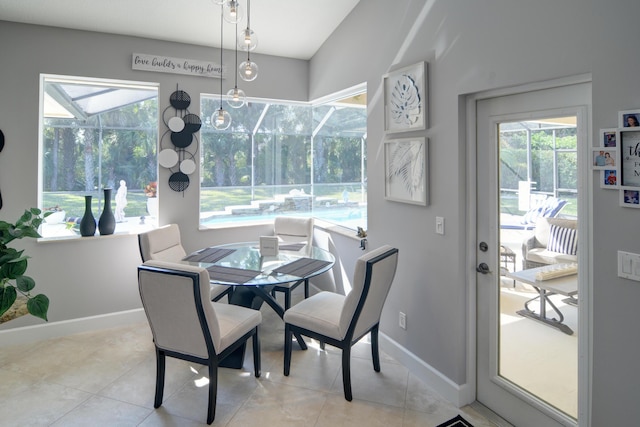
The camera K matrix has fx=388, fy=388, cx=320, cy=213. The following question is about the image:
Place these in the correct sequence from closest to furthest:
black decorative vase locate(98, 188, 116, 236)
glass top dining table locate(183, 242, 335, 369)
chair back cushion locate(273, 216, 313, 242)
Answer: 1. glass top dining table locate(183, 242, 335, 369)
2. black decorative vase locate(98, 188, 116, 236)
3. chair back cushion locate(273, 216, 313, 242)

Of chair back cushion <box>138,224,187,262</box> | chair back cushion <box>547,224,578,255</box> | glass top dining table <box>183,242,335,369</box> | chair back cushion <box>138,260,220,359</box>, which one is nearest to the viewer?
chair back cushion <box>547,224,578,255</box>

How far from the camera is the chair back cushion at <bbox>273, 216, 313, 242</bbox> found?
13.8 ft

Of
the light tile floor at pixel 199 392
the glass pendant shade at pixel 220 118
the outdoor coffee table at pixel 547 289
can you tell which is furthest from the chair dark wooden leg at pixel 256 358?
the outdoor coffee table at pixel 547 289

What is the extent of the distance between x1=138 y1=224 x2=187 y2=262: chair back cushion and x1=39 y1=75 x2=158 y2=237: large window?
460 millimetres

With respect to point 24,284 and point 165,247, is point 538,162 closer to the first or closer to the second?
point 24,284

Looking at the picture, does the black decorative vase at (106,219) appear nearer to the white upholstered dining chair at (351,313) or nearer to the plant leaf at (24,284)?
the white upholstered dining chair at (351,313)

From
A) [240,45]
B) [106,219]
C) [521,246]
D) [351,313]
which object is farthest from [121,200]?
[521,246]

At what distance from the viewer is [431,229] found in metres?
2.70

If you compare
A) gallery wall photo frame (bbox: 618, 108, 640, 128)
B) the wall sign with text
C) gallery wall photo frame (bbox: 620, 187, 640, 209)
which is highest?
the wall sign with text

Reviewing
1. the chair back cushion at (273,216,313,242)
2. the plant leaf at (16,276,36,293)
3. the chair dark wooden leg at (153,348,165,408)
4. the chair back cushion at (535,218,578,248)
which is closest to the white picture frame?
the chair back cushion at (535,218,578,248)

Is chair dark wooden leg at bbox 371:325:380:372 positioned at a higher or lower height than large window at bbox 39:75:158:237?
lower

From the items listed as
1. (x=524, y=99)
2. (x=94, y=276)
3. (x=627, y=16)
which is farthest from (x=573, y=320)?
(x=94, y=276)

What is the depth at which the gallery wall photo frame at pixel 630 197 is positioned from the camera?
1.56 m

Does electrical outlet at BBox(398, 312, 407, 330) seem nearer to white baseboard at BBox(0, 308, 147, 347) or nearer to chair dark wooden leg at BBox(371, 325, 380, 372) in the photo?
chair dark wooden leg at BBox(371, 325, 380, 372)
